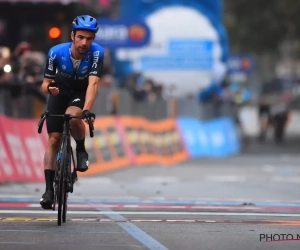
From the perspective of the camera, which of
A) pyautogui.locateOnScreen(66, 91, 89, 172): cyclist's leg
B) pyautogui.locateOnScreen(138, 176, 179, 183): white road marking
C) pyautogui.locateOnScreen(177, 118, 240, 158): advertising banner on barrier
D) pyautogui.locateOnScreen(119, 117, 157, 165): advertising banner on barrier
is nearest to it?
pyautogui.locateOnScreen(66, 91, 89, 172): cyclist's leg

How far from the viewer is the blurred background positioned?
1808 cm

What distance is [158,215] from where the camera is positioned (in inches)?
454

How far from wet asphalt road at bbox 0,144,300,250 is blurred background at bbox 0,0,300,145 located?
220cm

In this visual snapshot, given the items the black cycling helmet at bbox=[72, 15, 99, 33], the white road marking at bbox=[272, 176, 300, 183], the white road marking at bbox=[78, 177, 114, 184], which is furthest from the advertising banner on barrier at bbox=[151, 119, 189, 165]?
the black cycling helmet at bbox=[72, 15, 99, 33]

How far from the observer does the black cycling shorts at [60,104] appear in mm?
10750

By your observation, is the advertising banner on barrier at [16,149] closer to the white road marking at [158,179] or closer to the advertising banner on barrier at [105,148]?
the white road marking at [158,179]

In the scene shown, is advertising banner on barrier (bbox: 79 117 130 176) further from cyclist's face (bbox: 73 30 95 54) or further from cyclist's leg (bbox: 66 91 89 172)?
cyclist's face (bbox: 73 30 95 54)

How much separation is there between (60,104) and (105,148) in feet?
33.5

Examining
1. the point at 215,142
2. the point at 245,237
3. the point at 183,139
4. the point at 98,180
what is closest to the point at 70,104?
the point at 245,237

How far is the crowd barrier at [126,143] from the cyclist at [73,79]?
16.9 ft

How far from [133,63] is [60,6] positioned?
586 centimetres

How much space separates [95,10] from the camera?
2680 centimetres

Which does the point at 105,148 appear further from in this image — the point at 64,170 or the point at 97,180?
the point at 64,170

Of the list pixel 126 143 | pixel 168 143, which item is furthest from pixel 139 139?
pixel 168 143
